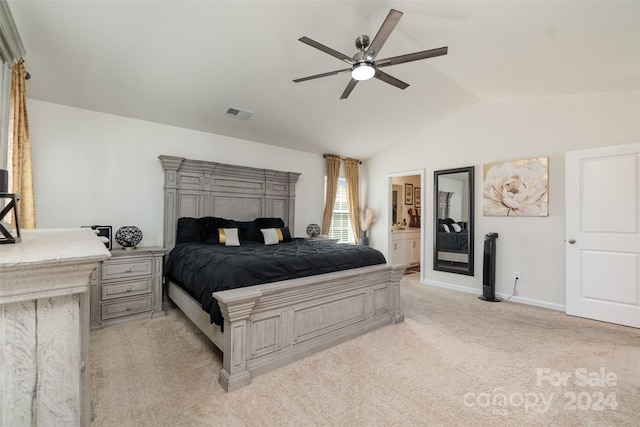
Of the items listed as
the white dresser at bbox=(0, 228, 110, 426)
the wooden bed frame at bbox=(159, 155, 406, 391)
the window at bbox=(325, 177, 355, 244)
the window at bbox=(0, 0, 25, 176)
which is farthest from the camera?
the window at bbox=(325, 177, 355, 244)

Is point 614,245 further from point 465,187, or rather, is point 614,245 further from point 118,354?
point 118,354

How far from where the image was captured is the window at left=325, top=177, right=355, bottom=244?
604 centimetres

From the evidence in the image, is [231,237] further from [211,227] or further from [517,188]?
[517,188]

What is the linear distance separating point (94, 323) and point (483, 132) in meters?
5.56

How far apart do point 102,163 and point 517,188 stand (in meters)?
5.45

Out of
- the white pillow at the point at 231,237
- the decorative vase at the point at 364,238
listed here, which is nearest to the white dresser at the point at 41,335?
the white pillow at the point at 231,237

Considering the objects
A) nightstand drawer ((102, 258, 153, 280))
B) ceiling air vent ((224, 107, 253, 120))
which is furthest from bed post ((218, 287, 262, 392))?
ceiling air vent ((224, 107, 253, 120))

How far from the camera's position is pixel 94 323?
9.77 feet

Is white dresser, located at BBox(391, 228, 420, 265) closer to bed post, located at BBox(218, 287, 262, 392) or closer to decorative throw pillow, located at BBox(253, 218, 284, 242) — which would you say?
decorative throw pillow, located at BBox(253, 218, 284, 242)

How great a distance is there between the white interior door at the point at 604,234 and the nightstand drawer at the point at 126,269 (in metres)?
5.01

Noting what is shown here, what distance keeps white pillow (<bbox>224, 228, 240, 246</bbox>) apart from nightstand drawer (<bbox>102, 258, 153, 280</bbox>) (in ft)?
2.84

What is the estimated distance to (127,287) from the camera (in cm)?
316

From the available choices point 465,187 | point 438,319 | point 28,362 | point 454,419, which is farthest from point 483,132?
point 28,362

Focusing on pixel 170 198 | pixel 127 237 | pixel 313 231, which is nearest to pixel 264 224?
pixel 313 231
